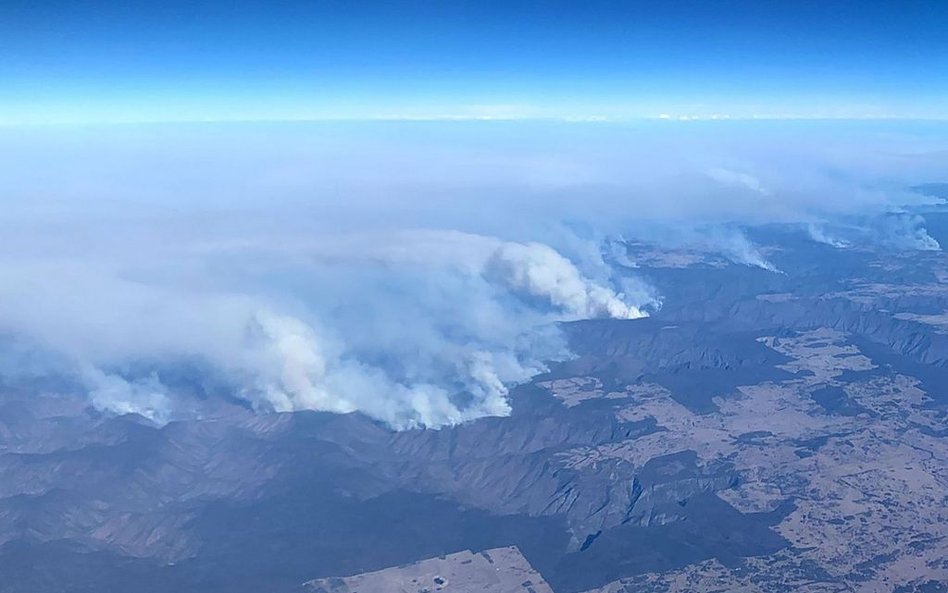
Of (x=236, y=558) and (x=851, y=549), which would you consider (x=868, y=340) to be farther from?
(x=236, y=558)

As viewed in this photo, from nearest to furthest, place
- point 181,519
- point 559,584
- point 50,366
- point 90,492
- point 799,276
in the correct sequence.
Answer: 1. point 559,584
2. point 181,519
3. point 90,492
4. point 50,366
5. point 799,276

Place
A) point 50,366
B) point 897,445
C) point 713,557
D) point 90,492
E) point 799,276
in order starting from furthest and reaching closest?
point 799,276 → point 50,366 → point 897,445 → point 90,492 → point 713,557

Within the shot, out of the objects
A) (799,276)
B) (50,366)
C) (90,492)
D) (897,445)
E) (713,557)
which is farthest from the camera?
(799,276)

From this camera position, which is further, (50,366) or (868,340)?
(868,340)

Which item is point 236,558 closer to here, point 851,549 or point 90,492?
point 90,492

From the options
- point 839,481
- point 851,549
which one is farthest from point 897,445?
point 851,549

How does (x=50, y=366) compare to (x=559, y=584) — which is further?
(x=50, y=366)

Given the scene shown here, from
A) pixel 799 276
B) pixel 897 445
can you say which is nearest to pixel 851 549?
pixel 897 445

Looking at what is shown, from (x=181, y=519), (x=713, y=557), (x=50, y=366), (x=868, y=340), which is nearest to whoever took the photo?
(x=713, y=557)
